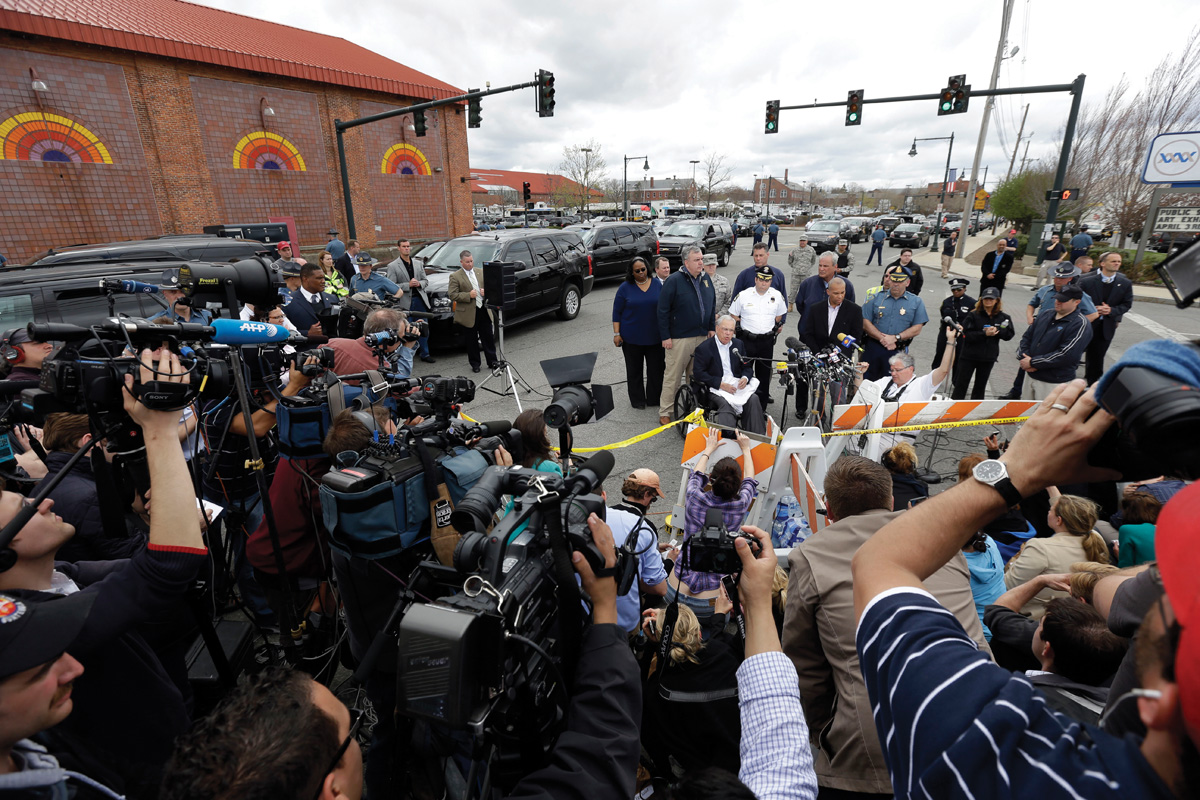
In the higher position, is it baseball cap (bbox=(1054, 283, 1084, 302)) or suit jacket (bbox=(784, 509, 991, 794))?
baseball cap (bbox=(1054, 283, 1084, 302))

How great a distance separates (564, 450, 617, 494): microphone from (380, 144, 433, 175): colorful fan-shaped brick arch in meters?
23.8

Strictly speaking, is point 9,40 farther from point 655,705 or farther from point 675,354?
point 655,705

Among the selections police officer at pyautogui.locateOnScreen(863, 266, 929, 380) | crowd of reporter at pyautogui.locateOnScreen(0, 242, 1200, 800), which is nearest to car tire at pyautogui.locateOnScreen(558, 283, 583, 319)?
police officer at pyautogui.locateOnScreen(863, 266, 929, 380)

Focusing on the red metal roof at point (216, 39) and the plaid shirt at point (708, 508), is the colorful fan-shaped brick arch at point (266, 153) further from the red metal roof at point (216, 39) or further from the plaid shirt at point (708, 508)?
the plaid shirt at point (708, 508)

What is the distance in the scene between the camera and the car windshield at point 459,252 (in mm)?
10977

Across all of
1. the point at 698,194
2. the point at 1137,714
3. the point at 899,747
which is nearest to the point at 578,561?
the point at 899,747

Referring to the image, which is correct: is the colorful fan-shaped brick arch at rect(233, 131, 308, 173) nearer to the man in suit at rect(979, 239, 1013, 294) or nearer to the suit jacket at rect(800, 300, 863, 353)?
the suit jacket at rect(800, 300, 863, 353)

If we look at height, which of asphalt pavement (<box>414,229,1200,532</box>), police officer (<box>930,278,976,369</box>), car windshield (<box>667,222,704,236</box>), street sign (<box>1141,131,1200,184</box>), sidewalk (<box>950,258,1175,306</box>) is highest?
street sign (<box>1141,131,1200,184</box>)

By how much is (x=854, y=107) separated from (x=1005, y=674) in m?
19.7

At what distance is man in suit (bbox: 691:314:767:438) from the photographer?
19.1 ft

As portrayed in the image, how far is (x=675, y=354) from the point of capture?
6.98m

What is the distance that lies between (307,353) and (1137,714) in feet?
12.0

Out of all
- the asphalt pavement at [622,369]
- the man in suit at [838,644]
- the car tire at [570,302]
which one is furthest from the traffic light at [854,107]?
the man in suit at [838,644]

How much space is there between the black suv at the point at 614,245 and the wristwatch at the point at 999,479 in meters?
15.4
